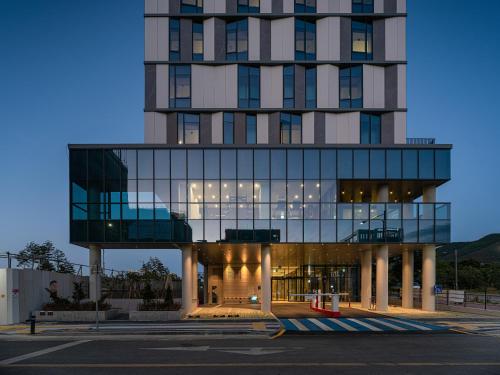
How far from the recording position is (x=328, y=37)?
4553 cm

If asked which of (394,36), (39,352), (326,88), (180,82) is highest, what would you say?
(394,36)

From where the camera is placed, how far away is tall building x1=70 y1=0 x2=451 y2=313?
38.4 metres

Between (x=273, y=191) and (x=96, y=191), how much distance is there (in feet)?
45.9

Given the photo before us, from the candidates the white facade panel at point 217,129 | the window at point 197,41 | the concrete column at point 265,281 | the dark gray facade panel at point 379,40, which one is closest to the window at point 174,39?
the window at point 197,41

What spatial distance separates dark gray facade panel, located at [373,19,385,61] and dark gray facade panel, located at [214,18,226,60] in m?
14.1

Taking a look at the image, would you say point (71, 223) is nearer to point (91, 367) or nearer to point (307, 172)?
point (307, 172)

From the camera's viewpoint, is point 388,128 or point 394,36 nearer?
point 388,128

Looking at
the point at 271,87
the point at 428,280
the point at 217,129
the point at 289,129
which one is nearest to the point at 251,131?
the point at 217,129

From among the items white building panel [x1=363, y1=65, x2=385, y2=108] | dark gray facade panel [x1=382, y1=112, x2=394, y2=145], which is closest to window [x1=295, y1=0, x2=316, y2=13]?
white building panel [x1=363, y1=65, x2=385, y2=108]

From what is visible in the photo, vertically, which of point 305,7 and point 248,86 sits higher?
point 305,7

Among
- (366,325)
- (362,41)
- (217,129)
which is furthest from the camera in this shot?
(362,41)

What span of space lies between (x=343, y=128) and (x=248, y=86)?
958cm

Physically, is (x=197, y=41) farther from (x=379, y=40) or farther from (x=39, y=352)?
(x=39, y=352)

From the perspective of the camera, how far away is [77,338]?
904 inches
